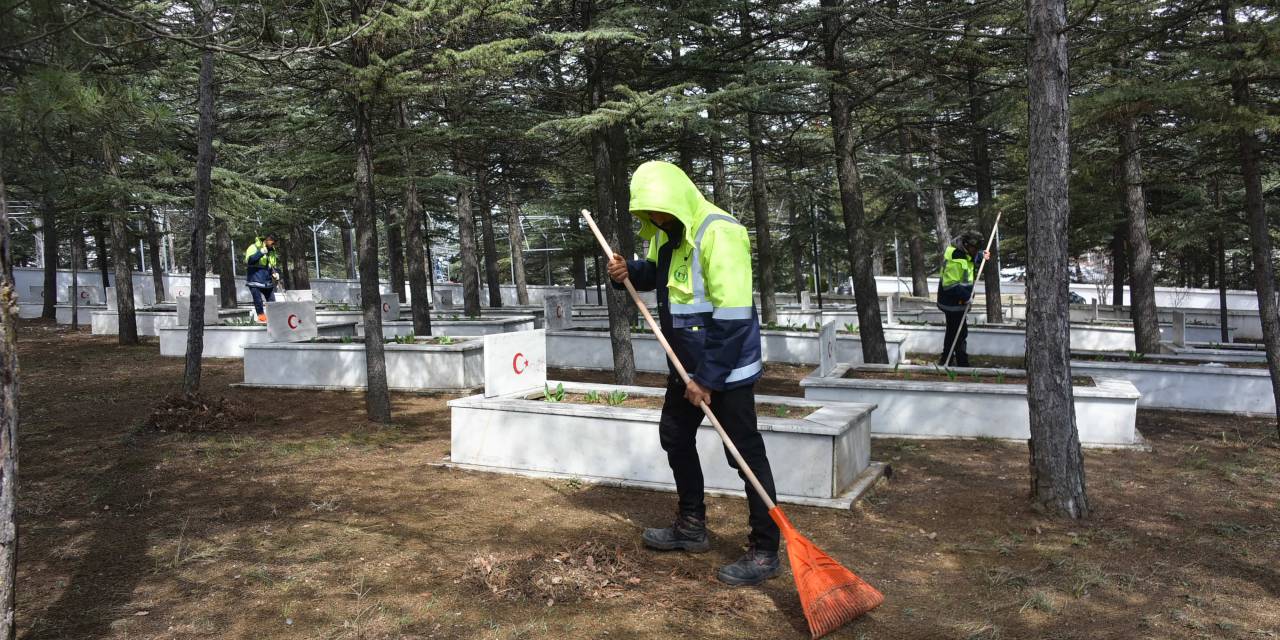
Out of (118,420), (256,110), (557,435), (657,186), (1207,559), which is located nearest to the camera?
(657,186)

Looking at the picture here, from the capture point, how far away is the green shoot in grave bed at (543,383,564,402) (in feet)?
24.5

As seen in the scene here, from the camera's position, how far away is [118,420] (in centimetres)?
904

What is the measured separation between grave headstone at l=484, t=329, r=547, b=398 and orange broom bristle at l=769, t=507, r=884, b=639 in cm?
384

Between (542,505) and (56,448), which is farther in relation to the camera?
(56,448)

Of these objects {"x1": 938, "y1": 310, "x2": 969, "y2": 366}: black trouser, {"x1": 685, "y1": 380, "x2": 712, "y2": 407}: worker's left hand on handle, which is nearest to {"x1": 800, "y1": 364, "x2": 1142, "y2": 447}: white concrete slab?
{"x1": 938, "y1": 310, "x2": 969, "y2": 366}: black trouser

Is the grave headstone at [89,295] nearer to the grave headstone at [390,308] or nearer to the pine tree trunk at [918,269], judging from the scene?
the grave headstone at [390,308]

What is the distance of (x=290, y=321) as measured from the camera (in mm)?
12750

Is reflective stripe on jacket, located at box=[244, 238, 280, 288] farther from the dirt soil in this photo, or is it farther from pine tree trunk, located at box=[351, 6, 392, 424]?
the dirt soil

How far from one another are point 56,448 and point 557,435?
462cm

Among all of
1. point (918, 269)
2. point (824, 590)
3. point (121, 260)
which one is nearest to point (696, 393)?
point (824, 590)

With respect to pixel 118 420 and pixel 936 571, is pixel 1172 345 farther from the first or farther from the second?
pixel 118 420

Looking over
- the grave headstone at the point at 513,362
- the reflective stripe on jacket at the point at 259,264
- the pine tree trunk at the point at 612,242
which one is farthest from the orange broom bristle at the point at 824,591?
the reflective stripe on jacket at the point at 259,264

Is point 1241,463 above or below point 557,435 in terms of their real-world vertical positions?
below

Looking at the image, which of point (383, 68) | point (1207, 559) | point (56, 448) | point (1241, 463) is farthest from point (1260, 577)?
point (56, 448)
